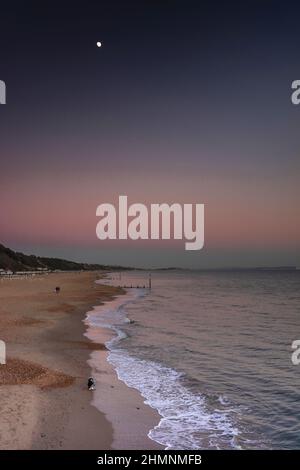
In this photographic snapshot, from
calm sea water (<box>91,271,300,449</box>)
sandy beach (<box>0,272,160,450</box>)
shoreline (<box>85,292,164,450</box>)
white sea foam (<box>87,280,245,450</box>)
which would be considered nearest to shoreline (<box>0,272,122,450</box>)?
sandy beach (<box>0,272,160,450</box>)

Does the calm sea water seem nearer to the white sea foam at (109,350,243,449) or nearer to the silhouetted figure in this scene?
the white sea foam at (109,350,243,449)

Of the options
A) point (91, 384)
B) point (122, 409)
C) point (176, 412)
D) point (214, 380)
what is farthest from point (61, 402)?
point (214, 380)

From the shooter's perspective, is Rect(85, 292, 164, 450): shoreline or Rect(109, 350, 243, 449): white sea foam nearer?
Rect(85, 292, 164, 450): shoreline

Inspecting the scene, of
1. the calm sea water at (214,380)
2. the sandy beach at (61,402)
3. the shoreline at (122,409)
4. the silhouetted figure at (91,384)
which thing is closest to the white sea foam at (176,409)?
the calm sea water at (214,380)

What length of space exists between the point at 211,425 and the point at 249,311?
123 feet

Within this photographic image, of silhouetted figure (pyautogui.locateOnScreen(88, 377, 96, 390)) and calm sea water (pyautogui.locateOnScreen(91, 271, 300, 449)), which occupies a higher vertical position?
silhouetted figure (pyautogui.locateOnScreen(88, 377, 96, 390))

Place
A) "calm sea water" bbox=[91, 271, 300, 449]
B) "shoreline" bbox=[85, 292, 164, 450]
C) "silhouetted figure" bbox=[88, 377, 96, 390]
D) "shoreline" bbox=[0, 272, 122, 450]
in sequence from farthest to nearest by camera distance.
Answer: "silhouetted figure" bbox=[88, 377, 96, 390], "calm sea water" bbox=[91, 271, 300, 449], "shoreline" bbox=[85, 292, 164, 450], "shoreline" bbox=[0, 272, 122, 450]

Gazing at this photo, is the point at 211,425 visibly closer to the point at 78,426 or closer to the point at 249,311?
the point at 78,426

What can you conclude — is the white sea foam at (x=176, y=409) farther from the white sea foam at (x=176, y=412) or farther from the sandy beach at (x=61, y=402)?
the sandy beach at (x=61, y=402)

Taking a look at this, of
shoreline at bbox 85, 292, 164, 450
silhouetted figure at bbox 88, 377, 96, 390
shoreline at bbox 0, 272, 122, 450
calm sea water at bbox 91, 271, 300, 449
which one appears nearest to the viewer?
shoreline at bbox 0, 272, 122, 450

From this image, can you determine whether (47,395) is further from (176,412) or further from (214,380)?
(214,380)

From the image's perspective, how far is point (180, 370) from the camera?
19125 mm
